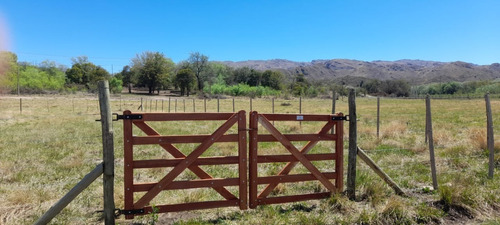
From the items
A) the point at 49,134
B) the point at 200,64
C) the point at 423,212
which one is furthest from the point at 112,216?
the point at 200,64

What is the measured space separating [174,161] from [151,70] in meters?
88.0

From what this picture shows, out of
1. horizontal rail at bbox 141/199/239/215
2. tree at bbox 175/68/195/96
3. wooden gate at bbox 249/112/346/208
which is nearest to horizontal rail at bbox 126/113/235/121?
wooden gate at bbox 249/112/346/208

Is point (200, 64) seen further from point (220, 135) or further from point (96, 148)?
point (220, 135)

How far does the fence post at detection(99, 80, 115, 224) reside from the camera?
4.06 m

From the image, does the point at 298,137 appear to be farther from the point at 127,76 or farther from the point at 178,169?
the point at 127,76

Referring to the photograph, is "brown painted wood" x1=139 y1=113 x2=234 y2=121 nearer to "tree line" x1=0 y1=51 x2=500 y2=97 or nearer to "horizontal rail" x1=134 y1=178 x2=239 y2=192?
"horizontal rail" x1=134 y1=178 x2=239 y2=192

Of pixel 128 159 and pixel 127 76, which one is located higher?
pixel 127 76

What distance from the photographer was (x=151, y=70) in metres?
87.2

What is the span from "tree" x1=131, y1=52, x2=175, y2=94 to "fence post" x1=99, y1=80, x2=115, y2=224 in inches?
3405

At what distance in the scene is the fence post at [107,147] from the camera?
4062mm

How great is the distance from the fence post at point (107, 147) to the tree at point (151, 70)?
86.5 m

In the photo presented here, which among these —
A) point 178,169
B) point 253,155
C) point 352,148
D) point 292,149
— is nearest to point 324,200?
point 352,148

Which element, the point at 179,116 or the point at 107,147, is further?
the point at 179,116

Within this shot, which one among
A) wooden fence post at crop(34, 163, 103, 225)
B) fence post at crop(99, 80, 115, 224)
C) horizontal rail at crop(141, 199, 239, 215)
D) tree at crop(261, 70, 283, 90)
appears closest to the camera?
wooden fence post at crop(34, 163, 103, 225)
